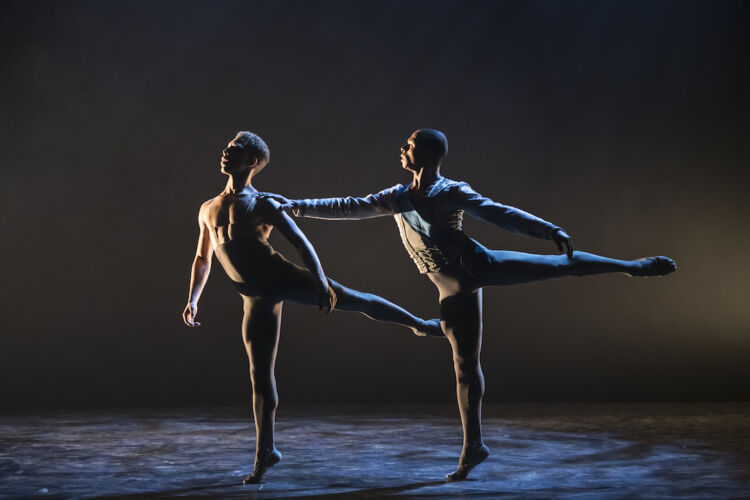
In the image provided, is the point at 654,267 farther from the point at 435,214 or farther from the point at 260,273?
the point at 260,273

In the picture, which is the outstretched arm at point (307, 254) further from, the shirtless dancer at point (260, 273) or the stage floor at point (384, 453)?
the stage floor at point (384, 453)

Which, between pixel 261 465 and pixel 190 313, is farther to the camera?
pixel 190 313

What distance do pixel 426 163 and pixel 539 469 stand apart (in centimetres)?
177

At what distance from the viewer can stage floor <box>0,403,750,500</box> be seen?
4273 millimetres

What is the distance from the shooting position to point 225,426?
6.68 metres

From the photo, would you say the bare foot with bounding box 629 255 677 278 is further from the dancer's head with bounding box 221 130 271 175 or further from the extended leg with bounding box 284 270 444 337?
the dancer's head with bounding box 221 130 271 175

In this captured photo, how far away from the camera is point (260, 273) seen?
4.37 metres

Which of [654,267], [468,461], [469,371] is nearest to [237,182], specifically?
[469,371]

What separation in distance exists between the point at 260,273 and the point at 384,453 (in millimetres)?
1590

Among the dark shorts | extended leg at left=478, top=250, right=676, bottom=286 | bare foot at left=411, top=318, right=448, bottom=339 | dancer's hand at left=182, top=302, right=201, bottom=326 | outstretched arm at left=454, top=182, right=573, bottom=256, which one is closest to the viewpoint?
outstretched arm at left=454, top=182, right=573, bottom=256

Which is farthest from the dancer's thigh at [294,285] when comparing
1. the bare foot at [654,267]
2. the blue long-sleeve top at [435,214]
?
the bare foot at [654,267]

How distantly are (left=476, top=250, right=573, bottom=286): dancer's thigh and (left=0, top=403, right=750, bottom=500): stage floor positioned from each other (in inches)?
39.9

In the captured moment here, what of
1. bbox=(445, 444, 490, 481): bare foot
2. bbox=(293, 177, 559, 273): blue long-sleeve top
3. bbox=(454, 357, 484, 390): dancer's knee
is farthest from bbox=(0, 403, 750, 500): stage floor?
bbox=(293, 177, 559, 273): blue long-sleeve top

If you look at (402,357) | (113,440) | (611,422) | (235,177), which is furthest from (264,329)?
(402,357)
